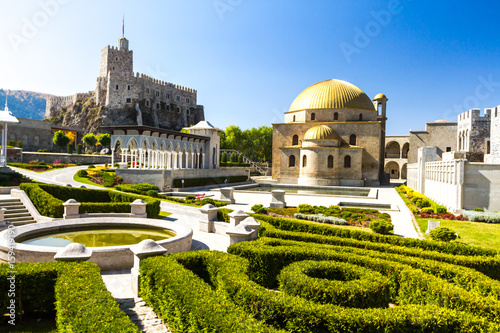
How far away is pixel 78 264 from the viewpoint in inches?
253

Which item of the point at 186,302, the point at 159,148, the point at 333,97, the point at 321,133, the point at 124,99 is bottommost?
the point at 186,302

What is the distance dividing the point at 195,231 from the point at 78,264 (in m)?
7.29

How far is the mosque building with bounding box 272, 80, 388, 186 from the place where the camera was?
39656 millimetres

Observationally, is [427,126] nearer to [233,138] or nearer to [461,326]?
[233,138]

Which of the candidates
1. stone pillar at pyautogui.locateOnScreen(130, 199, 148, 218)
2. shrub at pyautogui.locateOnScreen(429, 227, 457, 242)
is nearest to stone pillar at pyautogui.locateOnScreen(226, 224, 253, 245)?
shrub at pyautogui.locateOnScreen(429, 227, 457, 242)

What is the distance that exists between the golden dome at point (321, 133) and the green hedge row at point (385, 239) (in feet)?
93.9

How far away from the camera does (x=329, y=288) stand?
5918 millimetres

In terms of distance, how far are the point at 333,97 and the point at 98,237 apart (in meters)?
39.9

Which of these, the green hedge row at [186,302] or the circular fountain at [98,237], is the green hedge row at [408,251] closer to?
the circular fountain at [98,237]

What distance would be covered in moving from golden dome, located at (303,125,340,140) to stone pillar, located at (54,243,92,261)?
117 ft

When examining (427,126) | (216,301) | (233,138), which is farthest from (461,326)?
(233,138)

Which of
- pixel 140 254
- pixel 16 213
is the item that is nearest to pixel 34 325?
pixel 140 254

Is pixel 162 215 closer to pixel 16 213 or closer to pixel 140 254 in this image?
pixel 16 213

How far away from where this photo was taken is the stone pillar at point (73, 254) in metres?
6.65
